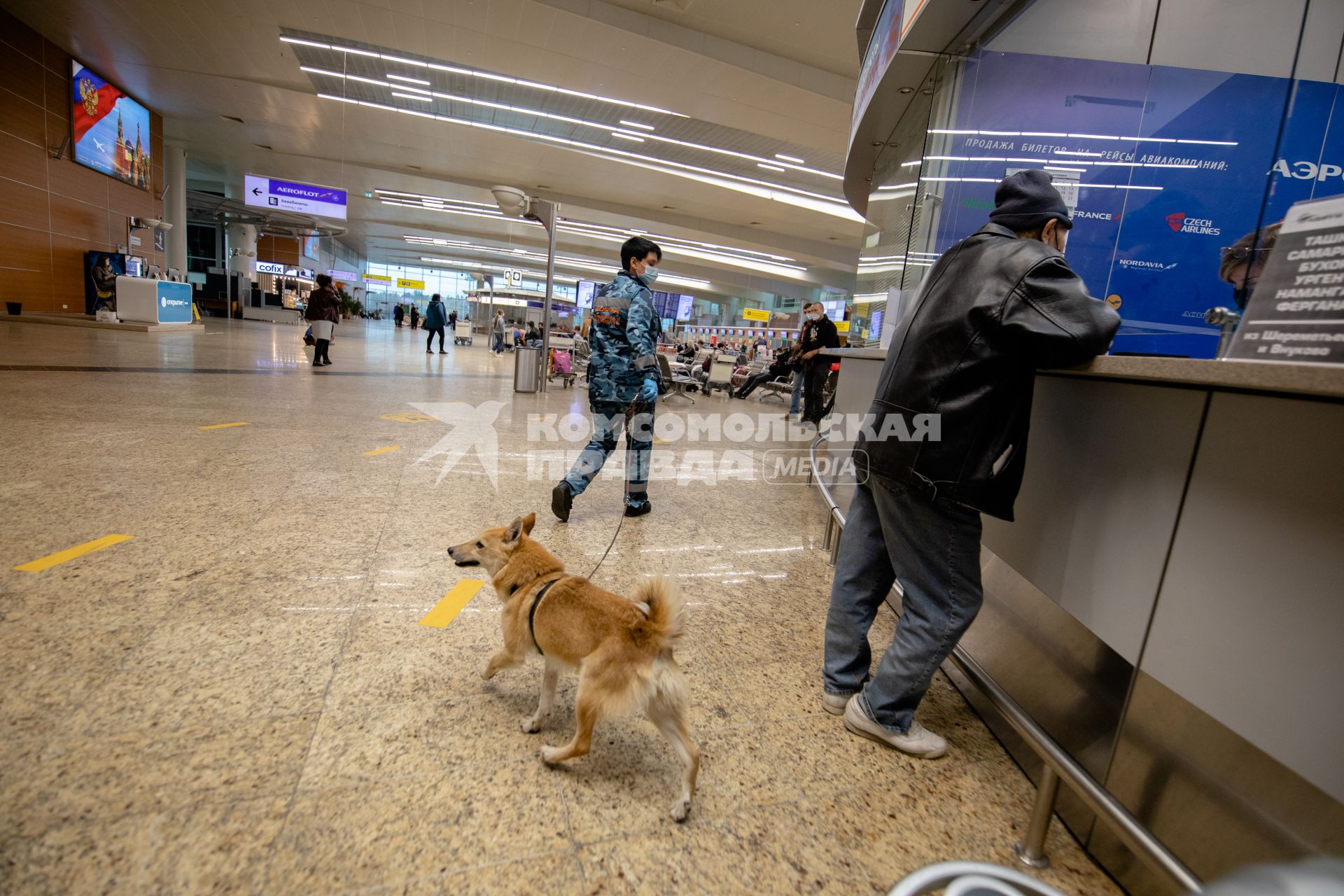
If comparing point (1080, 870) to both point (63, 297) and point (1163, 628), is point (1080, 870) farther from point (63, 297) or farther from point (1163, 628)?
Result: point (63, 297)

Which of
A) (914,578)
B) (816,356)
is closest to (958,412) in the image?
(914,578)

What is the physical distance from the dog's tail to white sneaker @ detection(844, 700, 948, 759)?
79cm

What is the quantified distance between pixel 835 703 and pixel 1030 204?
69.3 inches

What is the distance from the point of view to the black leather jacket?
146 centimetres

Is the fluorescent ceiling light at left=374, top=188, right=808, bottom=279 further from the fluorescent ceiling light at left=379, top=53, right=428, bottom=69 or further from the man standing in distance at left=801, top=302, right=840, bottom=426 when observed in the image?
the man standing in distance at left=801, top=302, right=840, bottom=426

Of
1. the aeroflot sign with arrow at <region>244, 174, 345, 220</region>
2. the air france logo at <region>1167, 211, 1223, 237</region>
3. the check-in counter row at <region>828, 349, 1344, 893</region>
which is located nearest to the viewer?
the check-in counter row at <region>828, 349, 1344, 893</region>

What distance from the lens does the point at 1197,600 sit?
1.29 m

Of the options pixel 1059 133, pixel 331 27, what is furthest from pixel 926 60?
pixel 331 27

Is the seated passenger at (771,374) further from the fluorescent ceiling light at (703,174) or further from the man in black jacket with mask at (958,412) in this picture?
the man in black jacket with mask at (958,412)

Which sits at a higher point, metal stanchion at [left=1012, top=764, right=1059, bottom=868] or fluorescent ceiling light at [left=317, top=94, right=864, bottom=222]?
fluorescent ceiling light at [left=317, top=94, right=864, bottom=222]

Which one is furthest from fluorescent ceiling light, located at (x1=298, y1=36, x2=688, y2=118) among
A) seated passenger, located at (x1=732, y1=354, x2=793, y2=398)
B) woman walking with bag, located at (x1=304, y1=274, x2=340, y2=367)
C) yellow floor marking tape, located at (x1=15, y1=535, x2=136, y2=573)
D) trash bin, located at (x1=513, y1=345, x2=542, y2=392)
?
yellow floor marking tape, located at (x1=15, y1=535, x2=136, y2=573)

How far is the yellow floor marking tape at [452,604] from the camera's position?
2.41m

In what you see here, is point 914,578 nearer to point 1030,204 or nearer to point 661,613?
point 661,613

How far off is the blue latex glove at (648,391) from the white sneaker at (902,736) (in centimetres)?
228
